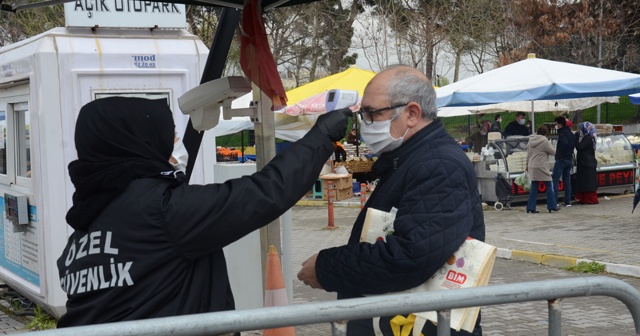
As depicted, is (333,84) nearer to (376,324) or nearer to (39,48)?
→ (39,48)

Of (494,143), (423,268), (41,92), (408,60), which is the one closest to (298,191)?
(423,268)

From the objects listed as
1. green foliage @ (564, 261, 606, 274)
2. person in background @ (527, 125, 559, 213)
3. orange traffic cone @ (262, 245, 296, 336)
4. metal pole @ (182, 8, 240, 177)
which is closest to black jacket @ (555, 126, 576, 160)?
person in background @ (527, 125, 559, 213)

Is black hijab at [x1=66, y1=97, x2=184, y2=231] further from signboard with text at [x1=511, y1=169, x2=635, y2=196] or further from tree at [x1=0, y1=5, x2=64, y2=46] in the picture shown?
tree at [x1=0, y1=5, x2=64, y2=46]

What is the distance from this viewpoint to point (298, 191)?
2.92 meters

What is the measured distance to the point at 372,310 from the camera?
2480mm

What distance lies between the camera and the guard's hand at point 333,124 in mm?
3078

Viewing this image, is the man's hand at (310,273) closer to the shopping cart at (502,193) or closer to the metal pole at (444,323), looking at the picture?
the metal pole at (444,323)

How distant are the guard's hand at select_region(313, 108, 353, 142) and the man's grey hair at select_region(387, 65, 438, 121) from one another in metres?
0.20

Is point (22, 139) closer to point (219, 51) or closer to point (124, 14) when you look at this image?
point (124, 14)

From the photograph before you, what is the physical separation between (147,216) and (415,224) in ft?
2.93

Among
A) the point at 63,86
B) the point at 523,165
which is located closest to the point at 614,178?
the point at 523,165

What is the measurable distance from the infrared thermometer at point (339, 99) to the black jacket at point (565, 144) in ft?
47.3

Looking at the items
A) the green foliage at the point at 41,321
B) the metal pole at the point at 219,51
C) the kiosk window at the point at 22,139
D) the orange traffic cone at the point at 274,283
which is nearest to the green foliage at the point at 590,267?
the orange traffic cone at the point at 274,283

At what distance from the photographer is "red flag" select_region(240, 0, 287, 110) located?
4.58 meters
